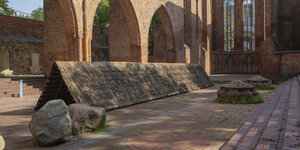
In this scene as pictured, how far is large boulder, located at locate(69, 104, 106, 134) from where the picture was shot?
380 centimetres

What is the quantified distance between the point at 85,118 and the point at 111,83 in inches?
99.3

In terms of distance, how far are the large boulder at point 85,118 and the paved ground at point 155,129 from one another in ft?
0.60

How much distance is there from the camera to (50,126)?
3.29m

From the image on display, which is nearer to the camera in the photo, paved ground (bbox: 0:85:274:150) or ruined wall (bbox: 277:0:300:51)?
paved ground (bbox: 0:85:274:150)

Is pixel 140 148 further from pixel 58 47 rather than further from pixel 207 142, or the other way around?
pixel 58 47

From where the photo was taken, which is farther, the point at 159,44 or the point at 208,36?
the point at 159,44

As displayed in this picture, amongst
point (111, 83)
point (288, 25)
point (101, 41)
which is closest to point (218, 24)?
point (288, 25)

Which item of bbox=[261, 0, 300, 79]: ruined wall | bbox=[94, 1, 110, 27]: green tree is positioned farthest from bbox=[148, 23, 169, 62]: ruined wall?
bbox=[94, 1, 110, 27]: green tree

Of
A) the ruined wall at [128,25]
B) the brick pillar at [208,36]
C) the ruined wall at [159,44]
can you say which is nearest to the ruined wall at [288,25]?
the brick pillar at [208,36]

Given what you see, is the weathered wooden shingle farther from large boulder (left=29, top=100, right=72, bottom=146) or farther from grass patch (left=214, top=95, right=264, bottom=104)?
grass patch (left=214, top=95, right=264, bottom=104)

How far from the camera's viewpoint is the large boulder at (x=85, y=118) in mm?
3801

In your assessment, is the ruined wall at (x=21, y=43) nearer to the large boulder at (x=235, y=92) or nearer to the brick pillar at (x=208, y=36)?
the brick pillar at (x=208, y=36)

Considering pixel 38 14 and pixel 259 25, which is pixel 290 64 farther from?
pixel 38 14

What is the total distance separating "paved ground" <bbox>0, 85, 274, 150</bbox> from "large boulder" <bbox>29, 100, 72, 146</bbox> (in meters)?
0.12
